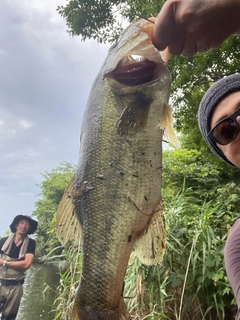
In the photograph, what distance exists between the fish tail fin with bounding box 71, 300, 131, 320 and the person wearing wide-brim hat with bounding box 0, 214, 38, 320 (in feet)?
17.2

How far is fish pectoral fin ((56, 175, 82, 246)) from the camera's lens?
74.4 inches

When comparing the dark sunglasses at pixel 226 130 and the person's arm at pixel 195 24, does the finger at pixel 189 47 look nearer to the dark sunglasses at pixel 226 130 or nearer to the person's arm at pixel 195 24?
the person's arm at pixel 195 24

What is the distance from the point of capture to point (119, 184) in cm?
181

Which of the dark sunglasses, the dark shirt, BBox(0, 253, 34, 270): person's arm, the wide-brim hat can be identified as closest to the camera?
the dark sunglasses

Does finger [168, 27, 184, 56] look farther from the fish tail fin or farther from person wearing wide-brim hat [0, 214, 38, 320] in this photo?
person wearing wide-brim hat [0, 214, 38, 320]

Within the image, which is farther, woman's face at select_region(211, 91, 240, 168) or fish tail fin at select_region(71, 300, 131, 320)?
fish tail fin at select_region(71, 300, 131, 320)

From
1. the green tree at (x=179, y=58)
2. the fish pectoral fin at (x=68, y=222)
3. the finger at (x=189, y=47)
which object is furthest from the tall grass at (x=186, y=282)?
the green tree at (x=179, y=58)

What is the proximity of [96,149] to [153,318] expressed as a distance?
9.90 feet

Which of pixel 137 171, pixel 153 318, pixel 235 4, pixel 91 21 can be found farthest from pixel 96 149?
pixel 91 21

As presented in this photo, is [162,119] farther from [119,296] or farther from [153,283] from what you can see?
[153,283]

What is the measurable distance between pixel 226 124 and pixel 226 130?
0.09 ft

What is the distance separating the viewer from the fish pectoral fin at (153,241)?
72.4 inches

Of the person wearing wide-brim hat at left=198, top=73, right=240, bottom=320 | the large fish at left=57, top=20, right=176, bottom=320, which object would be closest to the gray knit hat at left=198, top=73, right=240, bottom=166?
the person wearing wide-brim hat at left=198, top=73, right=240, bottom=320

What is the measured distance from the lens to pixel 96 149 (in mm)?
1904
